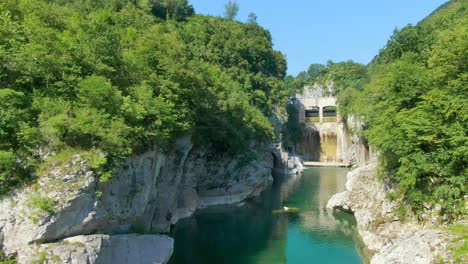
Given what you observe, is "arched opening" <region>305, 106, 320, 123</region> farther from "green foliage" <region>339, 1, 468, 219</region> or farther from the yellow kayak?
"green foliage" <region>339, 1, 468, 219</region>

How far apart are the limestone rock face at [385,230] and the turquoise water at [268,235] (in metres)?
1.55

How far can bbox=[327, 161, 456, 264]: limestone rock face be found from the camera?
1362 centimetres

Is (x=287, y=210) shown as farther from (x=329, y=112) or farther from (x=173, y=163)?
(x=329, y=112)

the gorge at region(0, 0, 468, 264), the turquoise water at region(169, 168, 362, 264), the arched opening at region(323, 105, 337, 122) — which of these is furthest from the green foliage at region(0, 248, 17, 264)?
the arched opening at region(323, 105, 337, 122)

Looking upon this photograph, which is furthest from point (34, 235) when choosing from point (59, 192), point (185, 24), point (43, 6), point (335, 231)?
point (185, 24)

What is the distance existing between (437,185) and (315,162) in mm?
51028

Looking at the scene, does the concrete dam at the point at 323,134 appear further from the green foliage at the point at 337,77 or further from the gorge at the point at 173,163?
the gorge at the point at 173,163

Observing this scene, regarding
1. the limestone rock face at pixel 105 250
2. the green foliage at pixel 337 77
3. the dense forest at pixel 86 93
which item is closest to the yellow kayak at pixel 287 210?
the dense forest at pixel 86 93

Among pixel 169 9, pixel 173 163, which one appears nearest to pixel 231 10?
pixel 169 9

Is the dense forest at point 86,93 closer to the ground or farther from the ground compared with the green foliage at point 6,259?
farther from the ground

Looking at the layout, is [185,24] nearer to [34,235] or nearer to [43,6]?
[43,6]

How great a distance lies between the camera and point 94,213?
43.7 ft

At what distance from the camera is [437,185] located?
1795 cm

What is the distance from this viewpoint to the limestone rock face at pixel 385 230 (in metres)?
13.6
